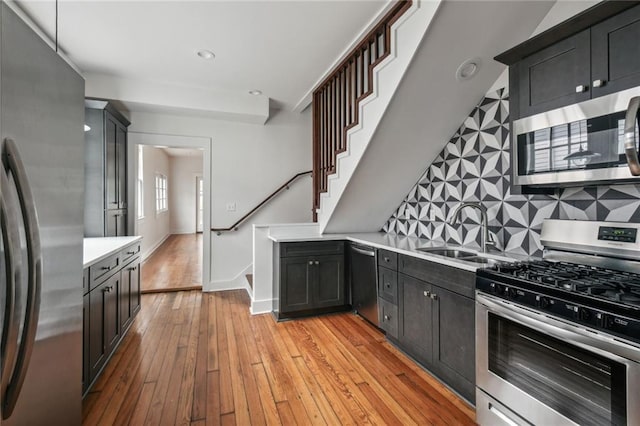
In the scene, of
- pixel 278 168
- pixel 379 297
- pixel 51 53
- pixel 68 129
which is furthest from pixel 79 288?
pixel 278 168

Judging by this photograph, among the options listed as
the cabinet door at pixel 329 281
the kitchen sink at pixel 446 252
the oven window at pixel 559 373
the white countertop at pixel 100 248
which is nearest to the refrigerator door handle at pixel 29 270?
the white countertop at pixel 100 248

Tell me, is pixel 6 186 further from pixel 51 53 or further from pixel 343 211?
pixel 343 211

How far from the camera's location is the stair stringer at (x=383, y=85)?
2.02 m

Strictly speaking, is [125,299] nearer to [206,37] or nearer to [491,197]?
[206,37]

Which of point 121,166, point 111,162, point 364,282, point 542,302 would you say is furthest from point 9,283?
point 121,166

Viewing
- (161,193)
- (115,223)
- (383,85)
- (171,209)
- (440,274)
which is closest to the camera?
(440,274)

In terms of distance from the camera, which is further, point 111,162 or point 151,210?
point 151,210

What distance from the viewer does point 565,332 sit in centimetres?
133

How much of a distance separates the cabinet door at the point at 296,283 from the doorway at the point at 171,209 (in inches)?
68.8

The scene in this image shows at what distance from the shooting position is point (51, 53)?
113cm

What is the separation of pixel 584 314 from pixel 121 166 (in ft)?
15.2

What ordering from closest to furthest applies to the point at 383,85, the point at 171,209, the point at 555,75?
1. the point at 555,75
2. the point at 383,85
3. the point at 171,209

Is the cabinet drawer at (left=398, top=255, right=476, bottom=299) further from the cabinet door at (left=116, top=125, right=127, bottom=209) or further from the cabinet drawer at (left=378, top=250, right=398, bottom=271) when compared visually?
the cabinet door at (left=116, top=125, right=127, bottom=209)

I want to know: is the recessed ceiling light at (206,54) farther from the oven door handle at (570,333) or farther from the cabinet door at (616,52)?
the oven door handle at (570,333)
